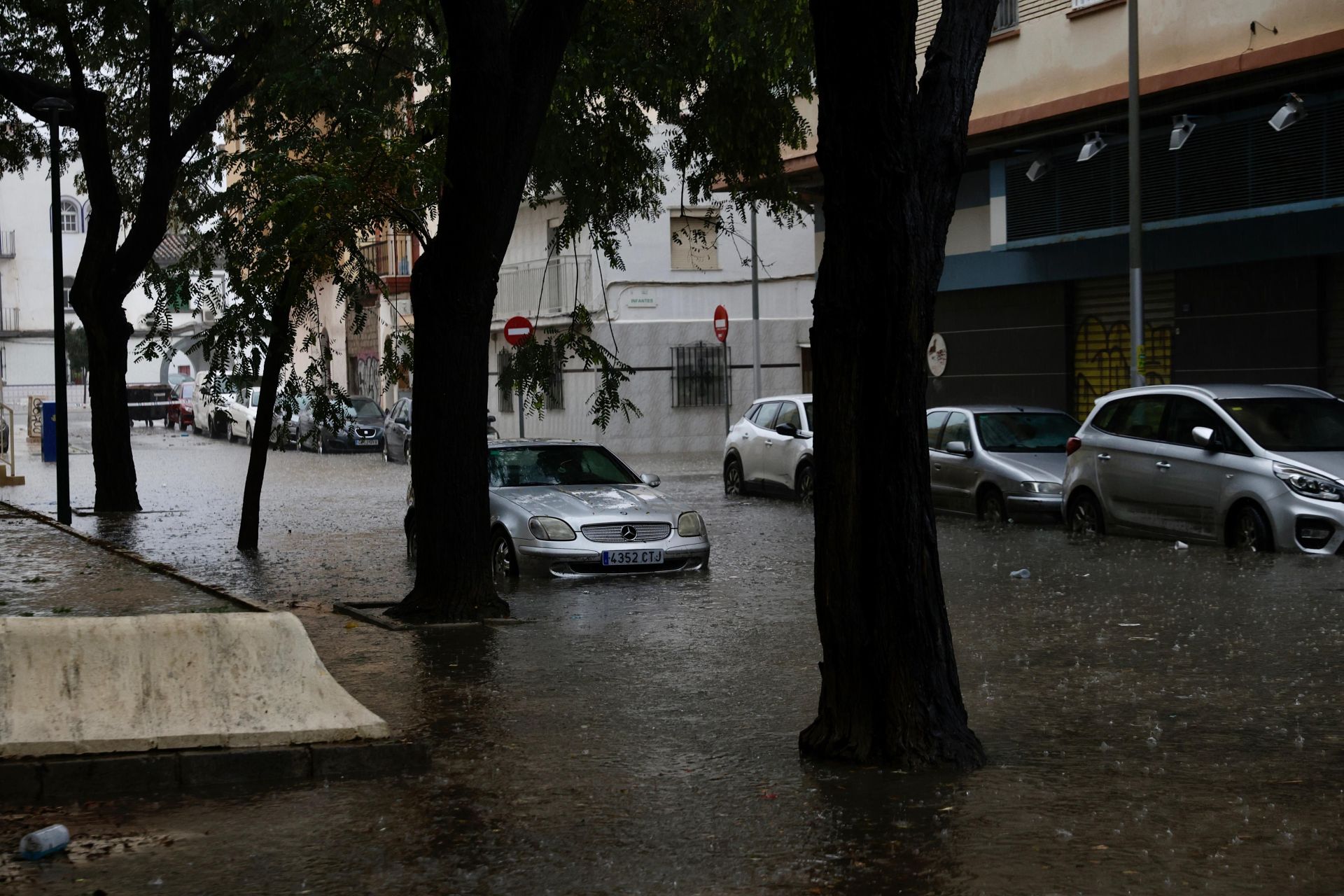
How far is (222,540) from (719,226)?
7262mm

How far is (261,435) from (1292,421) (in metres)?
10.6

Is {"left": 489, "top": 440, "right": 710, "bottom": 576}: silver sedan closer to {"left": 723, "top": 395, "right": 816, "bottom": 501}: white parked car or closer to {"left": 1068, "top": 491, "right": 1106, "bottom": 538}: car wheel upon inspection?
{"left": 1068, "top": 491, "right": 1106, "bottom": 538}: car wheel

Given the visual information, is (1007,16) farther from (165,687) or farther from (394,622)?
(165,687)

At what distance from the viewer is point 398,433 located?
38.3 m

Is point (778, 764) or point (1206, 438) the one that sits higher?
point (1206, 438)

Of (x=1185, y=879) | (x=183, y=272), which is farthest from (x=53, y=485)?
(x=1185, y=879)

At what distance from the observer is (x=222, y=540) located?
1995cm

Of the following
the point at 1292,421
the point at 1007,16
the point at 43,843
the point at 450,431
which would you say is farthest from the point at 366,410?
the point at 43,843

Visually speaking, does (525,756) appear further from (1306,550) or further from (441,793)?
(1306,550)

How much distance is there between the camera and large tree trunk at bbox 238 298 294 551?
17.7 m

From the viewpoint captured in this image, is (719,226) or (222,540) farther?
(222,540)

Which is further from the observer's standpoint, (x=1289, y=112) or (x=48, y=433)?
(x=48, y=433)

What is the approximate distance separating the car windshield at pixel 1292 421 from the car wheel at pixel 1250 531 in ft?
2.11

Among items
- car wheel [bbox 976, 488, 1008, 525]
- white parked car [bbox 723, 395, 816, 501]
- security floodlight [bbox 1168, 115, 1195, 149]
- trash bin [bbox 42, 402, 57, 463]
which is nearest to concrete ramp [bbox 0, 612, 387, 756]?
car wheel [bbox 976, 488, 1008, 525]
